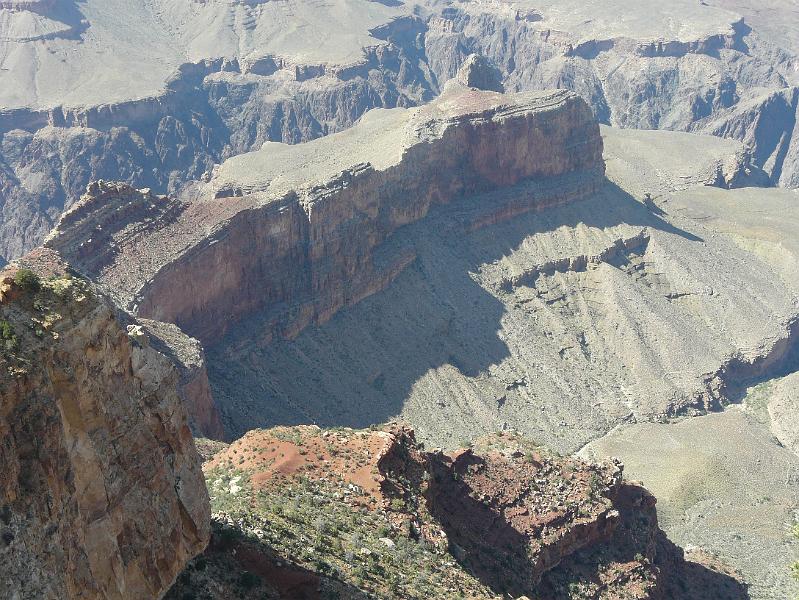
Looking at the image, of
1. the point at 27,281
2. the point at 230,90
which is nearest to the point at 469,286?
the point at 27,281

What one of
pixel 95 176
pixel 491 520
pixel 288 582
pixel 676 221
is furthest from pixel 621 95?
pixel 288 582

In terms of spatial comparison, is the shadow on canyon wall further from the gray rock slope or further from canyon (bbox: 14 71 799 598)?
the gray rock slope

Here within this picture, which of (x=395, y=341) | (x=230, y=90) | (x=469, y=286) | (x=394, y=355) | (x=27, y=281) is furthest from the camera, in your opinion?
(x=230, y=90)

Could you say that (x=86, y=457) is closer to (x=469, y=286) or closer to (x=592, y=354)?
(x=469, y=286)

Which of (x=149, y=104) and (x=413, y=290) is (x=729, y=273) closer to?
(x=413, y=290)

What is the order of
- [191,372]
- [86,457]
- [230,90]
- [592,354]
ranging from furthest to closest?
[230,90] → [592,354] → [191,372] → [86,457]

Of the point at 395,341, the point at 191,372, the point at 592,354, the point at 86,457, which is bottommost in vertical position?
the point at 592,354

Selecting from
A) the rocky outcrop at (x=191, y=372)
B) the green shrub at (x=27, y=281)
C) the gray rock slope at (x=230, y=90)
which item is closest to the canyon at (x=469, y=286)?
the rocky outcrop at (x=191, y=372)

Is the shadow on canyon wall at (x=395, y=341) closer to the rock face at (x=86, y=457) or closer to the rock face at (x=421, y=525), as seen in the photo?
the rock face at (x=421, y=525)
